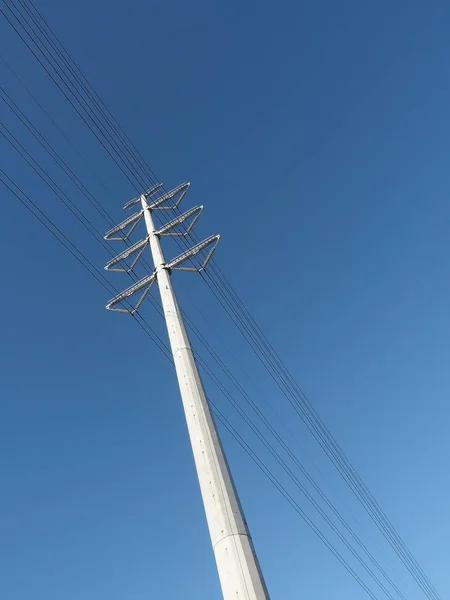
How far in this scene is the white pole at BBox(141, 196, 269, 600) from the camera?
714 centimetres

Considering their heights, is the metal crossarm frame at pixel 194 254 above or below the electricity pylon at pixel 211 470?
above

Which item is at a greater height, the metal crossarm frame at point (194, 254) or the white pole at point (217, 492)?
the metal crossarm frame at point (194, 254)

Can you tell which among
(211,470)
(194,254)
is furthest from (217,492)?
(194,254)

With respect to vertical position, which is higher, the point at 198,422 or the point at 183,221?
the point at 183,221

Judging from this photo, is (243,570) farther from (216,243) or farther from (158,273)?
(216,243)

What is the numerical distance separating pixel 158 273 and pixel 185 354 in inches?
134

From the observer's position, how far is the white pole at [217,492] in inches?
281

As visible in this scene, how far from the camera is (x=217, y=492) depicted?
26.7 feet

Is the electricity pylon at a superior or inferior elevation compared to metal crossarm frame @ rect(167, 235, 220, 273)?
inferior

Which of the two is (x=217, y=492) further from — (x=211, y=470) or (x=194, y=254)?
(x=194, y=254)

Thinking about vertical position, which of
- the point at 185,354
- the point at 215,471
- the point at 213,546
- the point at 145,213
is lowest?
the point at 213,546

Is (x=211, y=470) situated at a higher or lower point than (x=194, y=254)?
lower

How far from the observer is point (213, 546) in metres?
7.79

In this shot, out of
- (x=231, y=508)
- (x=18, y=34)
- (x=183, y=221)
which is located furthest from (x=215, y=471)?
(x=18, y=34)
